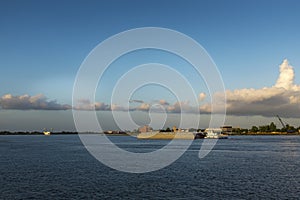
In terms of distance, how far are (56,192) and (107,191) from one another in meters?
7.32

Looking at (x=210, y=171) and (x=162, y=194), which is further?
(x=210, y=171)

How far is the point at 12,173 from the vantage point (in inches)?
2625

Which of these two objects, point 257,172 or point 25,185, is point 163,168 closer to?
point 257,172

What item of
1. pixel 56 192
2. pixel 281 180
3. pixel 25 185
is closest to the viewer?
pixel 56 192

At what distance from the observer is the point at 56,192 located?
4791 centimetres

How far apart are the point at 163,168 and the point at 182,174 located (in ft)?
35.7

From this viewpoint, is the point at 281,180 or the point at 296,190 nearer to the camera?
→ the point at 296,190

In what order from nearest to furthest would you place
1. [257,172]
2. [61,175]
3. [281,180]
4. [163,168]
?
[281,180] < [61,175] < [257,172] < [163,168]

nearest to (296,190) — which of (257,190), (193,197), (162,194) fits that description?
(257,190)

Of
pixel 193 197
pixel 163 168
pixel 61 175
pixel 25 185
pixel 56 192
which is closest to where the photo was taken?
pixel 193 197

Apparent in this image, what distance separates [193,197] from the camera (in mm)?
44500

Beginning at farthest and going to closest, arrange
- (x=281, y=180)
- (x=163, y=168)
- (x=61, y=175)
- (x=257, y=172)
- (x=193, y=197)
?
1. (x=163, y=168)
2. (x=257, y=172)
3. (x=61, y=175)
4. (x=281, y=180)
5. (x=193, y=197)

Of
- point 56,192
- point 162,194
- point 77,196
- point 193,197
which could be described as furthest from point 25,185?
point 193,197

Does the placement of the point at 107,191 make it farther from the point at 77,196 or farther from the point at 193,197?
the point at 193,197
